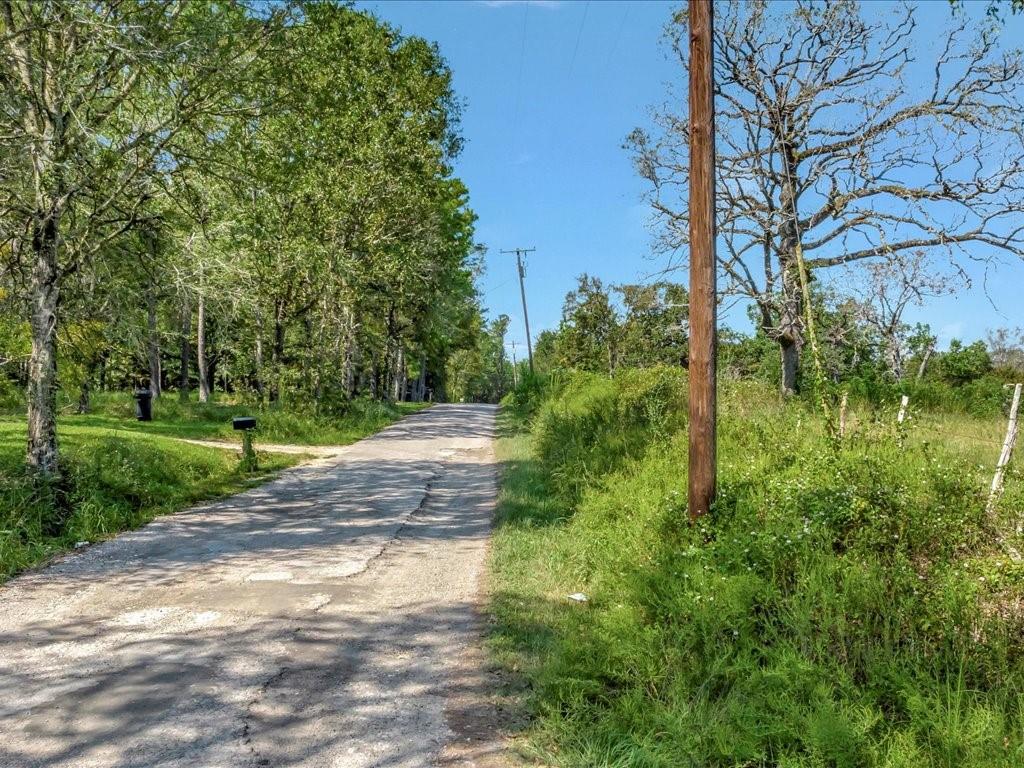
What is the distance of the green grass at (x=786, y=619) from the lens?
3576 millimetres

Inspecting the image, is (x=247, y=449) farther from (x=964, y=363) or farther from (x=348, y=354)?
(x=964, y=363)

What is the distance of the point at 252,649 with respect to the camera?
4.82 metres

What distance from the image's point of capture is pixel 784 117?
16.7 metres

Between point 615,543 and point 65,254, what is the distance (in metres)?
9.06

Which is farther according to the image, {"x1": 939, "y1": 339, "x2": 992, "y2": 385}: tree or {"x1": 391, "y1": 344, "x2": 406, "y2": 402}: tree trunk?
{"x1": 939, "y1": 339, "x2": 992, "y2": 385}: tree

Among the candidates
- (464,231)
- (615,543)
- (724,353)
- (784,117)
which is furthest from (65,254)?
(724,353)

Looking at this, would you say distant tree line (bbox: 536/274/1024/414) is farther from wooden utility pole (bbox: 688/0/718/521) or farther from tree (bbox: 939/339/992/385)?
wooden utility pole (bbox: 688/0/718/521)

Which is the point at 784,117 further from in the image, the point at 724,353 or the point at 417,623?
the point at 724,353

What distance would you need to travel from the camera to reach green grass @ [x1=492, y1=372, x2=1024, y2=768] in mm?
3576

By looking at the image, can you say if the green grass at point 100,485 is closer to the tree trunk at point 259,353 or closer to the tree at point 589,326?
the tree trunk at point 259,353

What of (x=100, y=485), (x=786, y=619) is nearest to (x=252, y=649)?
(x=786, y=619)

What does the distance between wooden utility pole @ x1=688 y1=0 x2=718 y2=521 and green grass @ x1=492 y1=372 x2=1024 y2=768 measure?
87 cm

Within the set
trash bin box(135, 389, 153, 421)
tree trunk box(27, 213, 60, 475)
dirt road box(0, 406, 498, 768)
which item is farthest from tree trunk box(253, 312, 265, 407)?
dirt road box(0, 406, 498, 768)

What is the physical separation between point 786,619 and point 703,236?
3331 mm
